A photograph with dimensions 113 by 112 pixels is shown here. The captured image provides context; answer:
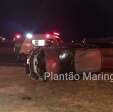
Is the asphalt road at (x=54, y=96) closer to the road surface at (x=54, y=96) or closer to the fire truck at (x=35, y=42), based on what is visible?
the road surface at (x=54, y=96)

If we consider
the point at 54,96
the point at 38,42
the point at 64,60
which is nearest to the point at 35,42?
the point at 38,42

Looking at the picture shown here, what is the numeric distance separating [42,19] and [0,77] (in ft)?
211

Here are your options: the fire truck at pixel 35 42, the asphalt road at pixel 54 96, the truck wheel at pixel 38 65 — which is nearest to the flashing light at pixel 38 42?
the fire truck at pixel 35 42

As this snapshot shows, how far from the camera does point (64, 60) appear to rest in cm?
1533

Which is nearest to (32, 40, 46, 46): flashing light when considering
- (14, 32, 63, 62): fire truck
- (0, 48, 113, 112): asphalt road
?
(14, 32, 63, 62): fire truck

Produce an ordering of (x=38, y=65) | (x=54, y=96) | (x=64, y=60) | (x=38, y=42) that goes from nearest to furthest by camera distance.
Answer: (x=54, y=96) < (x=38, y=65) < (x=64, y=60) < (x=38, y=42)

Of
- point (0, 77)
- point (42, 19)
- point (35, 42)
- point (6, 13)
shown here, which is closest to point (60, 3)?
point (42, 19)

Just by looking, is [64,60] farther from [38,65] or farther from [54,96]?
[54,96]

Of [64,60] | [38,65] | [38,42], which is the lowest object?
[38,65]

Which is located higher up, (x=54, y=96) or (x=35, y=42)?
(x=35, y=42)

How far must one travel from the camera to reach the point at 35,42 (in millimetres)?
21250

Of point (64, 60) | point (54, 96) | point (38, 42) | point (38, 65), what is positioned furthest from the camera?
point (38, 42)

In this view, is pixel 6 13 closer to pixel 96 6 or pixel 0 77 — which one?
pixel 96 6

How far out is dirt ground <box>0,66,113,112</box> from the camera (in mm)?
10242
